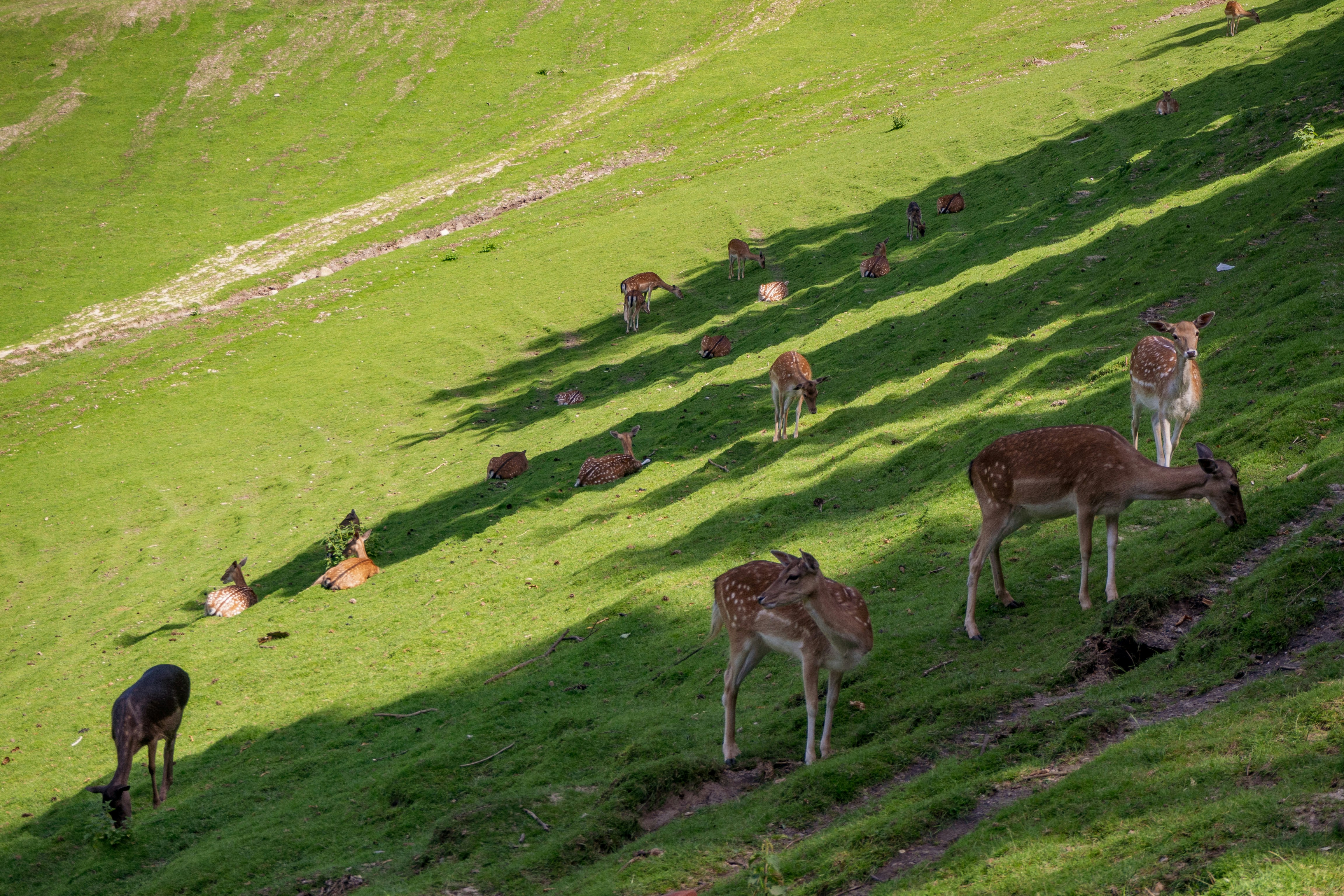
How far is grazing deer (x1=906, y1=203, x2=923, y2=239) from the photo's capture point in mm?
30734

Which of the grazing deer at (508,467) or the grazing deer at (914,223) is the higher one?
the grazing deer at (914,223)

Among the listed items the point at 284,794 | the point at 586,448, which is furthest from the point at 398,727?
the point at 586,448

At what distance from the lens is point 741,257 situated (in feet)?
111

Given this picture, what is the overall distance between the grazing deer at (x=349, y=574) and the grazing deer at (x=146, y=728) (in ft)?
19.9

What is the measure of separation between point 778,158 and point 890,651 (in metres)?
41.1

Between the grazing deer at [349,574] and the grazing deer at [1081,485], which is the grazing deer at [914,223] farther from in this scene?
the grazing deer at [1081,485]

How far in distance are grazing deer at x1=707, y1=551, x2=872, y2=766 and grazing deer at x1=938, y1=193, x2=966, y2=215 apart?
2553 cm

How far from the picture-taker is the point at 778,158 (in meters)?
47.6

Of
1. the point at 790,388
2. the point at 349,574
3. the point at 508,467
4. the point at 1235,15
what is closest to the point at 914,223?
the point at 790,388

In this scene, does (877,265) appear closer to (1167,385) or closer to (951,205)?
(951,205)

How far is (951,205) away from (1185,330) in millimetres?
20341

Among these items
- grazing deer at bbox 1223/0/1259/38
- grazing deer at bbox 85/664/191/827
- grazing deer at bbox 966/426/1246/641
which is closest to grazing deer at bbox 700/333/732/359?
grazing deer at bbox 85/664/191/827

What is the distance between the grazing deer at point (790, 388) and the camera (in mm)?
19391

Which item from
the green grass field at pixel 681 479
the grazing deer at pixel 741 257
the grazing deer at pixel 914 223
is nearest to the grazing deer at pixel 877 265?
the green grass field at pixel 681 479
